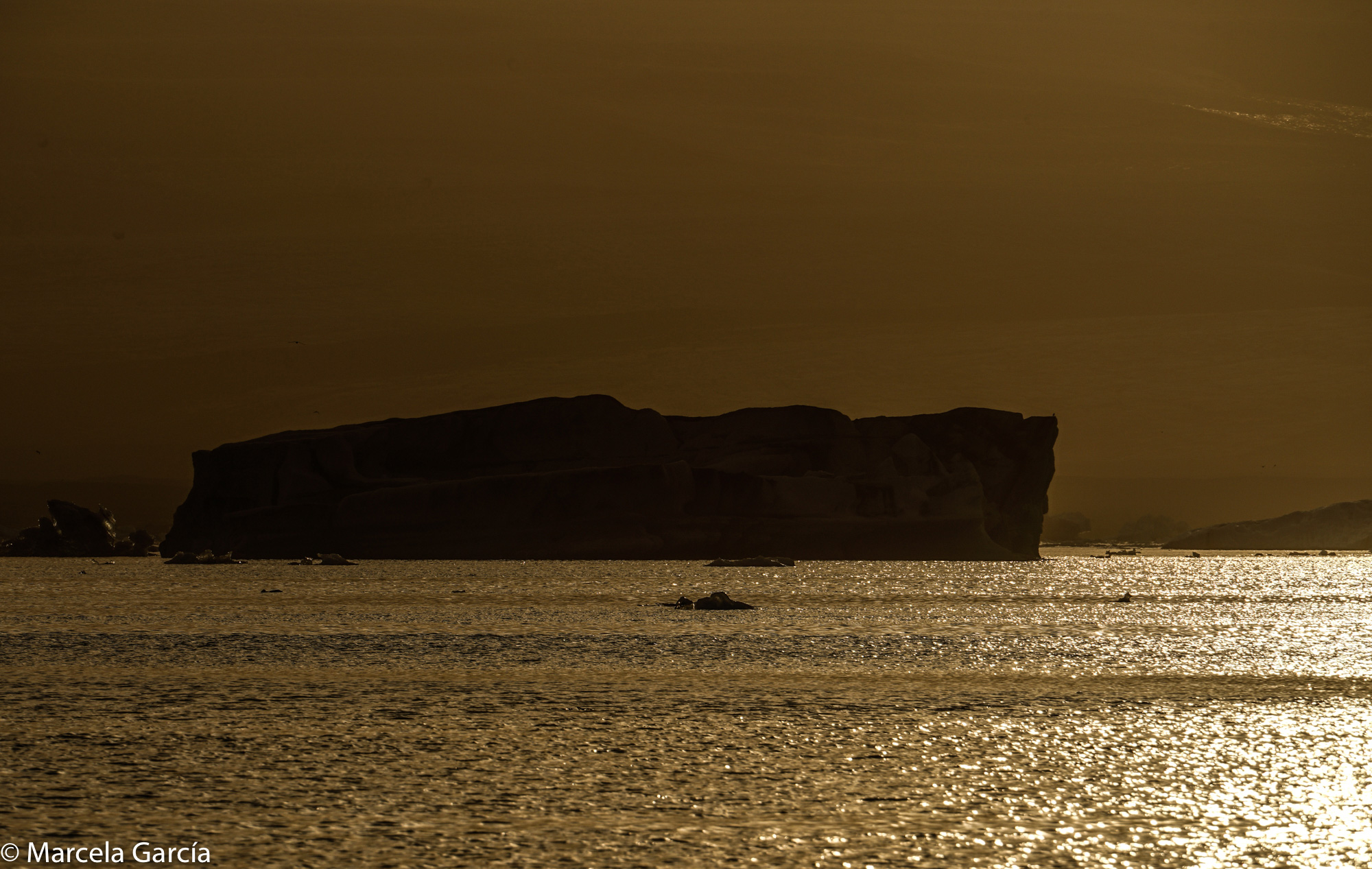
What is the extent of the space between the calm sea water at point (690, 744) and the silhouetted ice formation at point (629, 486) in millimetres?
71614

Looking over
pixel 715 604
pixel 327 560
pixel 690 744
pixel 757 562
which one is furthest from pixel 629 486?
pixel 690 744

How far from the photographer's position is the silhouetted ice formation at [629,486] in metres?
112

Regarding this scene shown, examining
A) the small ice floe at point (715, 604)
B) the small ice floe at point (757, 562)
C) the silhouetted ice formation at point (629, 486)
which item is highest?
the silhouetted ice formation at point (629, 486)

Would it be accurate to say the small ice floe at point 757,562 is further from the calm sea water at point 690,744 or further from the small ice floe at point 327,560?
the calm sea water at point 690,744

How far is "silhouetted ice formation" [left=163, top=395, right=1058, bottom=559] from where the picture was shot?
367ft

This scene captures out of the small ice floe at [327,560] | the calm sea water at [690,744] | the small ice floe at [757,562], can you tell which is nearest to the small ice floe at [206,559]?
the small ice floe at [327,560]

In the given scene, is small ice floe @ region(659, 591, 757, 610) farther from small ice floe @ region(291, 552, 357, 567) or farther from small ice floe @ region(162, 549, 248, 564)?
small ice floe @ region(162, 549, 248, 564)

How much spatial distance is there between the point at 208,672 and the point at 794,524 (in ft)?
298

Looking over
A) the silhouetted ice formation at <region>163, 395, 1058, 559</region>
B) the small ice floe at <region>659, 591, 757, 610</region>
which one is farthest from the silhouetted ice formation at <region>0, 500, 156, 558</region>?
the small ice floe at <region>659, 591, 757, 610</region>

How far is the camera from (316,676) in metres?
24.5

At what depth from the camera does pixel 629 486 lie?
111062mm

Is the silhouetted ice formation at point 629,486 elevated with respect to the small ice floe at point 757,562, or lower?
elevated

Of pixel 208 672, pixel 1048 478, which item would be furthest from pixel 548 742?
pixel 1048 478

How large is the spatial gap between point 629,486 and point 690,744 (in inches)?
3742
